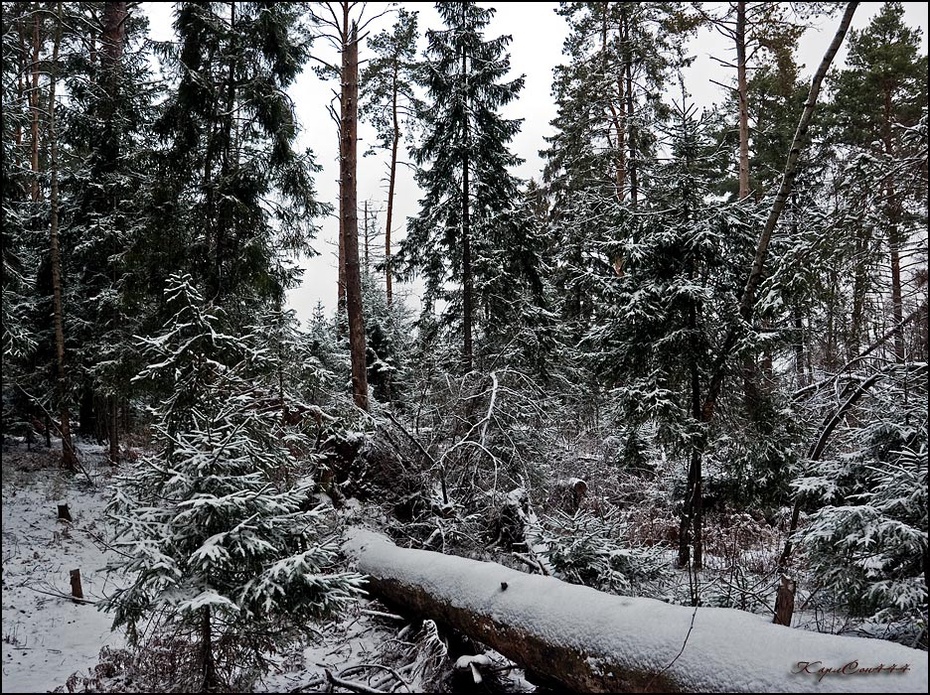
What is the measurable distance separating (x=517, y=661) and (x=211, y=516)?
2.97 metres

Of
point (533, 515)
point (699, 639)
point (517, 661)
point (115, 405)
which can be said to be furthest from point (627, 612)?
point (115, 405)

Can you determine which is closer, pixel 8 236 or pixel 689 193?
pixel 8 236

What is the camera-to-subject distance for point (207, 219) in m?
10.1

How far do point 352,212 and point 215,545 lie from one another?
28.8ft

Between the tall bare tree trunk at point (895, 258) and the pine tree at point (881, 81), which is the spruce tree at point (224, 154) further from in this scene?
the pine tree at point (881, 81)

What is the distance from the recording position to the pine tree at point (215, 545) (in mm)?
4191

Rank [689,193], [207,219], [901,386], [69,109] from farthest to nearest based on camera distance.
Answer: [69,109] < [207,219] < [689,193] < [901,386]

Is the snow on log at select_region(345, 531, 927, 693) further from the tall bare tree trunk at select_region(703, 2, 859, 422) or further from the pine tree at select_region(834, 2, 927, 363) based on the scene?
the pine tree at select_region(834, 2, 927, 363)

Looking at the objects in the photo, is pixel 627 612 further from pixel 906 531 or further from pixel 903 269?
pixel 903 269

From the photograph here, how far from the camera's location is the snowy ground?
5454mm

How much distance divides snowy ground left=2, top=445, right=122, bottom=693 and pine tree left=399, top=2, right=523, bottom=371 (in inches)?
314

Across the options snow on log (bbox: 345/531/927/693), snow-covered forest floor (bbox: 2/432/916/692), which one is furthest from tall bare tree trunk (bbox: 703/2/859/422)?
snow on log (bbox: 345/531/927/693)

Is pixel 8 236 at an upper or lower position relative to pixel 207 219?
lower

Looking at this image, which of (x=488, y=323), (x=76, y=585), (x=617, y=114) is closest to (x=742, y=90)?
(x=617, y=114)
